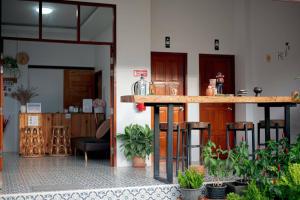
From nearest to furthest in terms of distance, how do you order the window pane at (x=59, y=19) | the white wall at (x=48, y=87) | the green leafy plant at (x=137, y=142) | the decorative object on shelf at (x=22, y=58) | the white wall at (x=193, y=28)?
the green leafy plant at (x=137, y=142) → the window pane at (x=59, y=19) → the white wall at (x=193, y=28) → the decorative object on shelf at (x=22, y=58) → the white wall at (x=48, y=87)

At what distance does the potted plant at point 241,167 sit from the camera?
5.98m

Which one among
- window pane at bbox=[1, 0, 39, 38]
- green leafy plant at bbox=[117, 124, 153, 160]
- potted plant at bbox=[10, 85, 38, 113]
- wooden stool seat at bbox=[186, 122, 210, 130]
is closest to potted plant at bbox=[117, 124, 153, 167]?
green leafy plant at bbox=[117, 124, 153, 160]

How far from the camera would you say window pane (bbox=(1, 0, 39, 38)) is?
912 centimetres

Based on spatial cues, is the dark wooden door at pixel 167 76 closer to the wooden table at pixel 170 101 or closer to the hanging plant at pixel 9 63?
the wooden table at pixel 170 101

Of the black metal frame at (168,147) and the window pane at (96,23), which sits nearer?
the black metal frame at (168,147)

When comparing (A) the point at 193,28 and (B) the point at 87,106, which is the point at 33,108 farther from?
(A) the point at 193,28

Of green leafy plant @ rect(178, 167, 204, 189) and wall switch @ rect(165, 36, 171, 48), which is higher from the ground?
wall switch @ rect(165, 36, 171, 48)

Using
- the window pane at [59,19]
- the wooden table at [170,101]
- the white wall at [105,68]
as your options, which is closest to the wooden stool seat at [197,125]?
the wooden table at [170,101]

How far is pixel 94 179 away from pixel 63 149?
465 cm

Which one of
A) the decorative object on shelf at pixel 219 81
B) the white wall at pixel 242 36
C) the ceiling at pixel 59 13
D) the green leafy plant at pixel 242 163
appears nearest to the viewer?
the green leafy plant at pixel 242 163

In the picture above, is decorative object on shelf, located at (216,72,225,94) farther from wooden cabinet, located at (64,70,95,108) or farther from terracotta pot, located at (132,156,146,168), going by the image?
wooden cabinet, located at (64,70,95,108)

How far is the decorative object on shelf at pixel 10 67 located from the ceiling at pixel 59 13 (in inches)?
43.7

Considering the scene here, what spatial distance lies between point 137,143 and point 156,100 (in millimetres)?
2157

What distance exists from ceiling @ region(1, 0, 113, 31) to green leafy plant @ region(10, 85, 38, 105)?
193 centimetres
